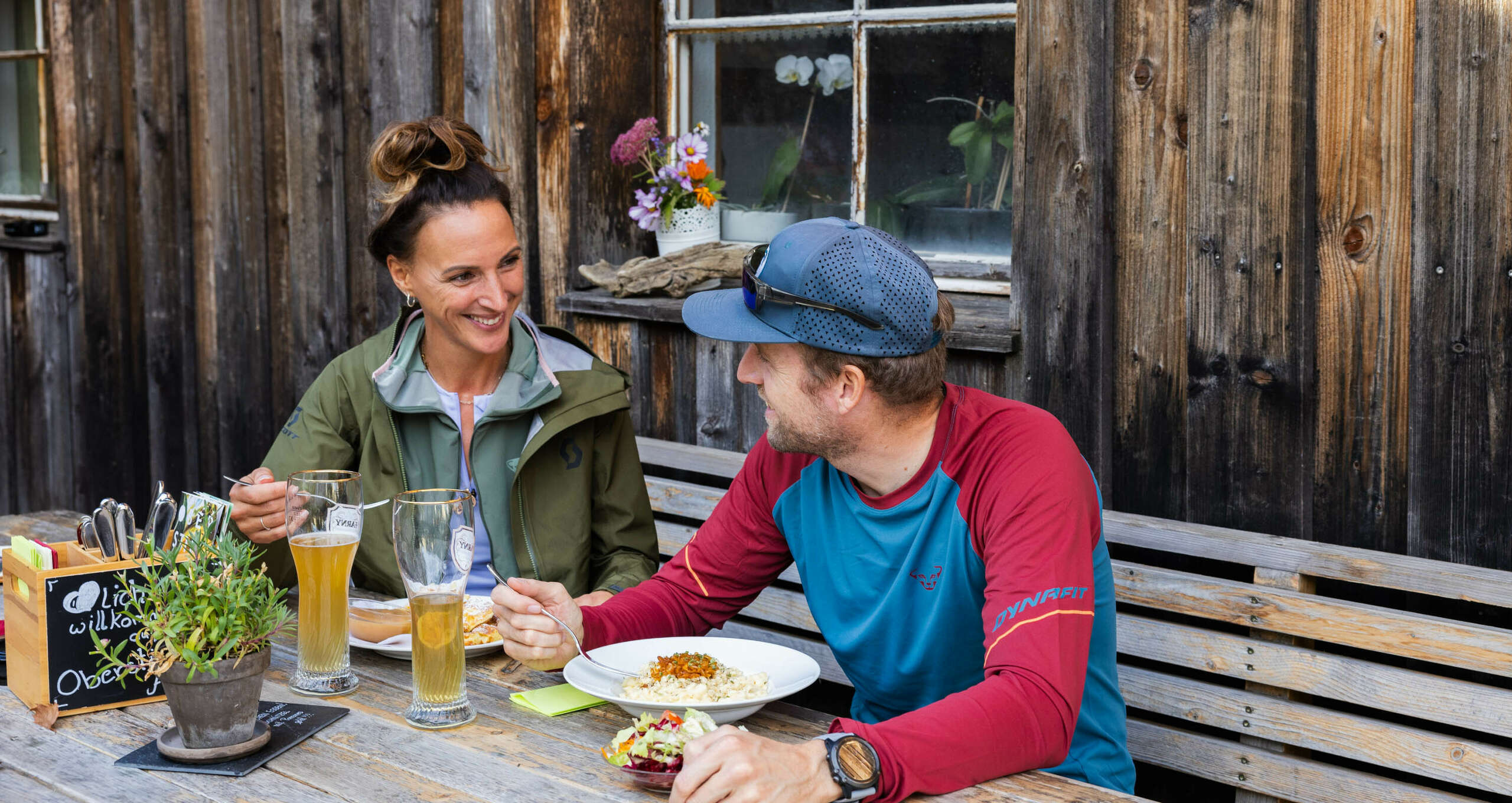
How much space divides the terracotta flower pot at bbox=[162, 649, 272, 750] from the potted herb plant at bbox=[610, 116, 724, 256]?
2078mm

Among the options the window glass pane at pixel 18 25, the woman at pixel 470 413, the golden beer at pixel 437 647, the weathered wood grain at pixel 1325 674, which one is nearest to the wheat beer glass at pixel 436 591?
the golden beer at pixel 437 647

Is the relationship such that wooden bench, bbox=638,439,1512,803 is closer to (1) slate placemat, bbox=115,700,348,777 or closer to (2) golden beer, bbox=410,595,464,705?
(2) golden beer, bbox=410,595,464,705

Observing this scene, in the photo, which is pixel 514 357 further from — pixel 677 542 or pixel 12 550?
pixel 12 550

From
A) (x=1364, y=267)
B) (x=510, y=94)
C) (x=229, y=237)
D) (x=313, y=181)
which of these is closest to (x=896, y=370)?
(x=1364, y=267)

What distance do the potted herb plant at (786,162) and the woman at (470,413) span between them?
107 cm

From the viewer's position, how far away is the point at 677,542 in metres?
3.00

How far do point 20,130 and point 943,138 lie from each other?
4044 millimetres

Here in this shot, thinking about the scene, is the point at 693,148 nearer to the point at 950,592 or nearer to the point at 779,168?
the point at 779,168

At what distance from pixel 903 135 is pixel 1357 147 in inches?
44.0

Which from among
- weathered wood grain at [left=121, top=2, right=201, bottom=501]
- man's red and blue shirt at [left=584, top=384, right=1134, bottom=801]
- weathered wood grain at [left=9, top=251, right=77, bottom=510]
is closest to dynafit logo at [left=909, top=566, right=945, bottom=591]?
man's red and blue shirt at [left=584, top=384, right=1134, bottom=801]

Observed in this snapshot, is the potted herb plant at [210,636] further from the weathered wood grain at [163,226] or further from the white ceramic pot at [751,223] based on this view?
the weathered wood grain at [163,226]

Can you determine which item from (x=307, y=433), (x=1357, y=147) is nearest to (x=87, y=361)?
(x=307, y=433)

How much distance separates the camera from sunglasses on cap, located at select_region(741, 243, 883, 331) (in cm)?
177

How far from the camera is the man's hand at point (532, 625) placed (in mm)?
1792
